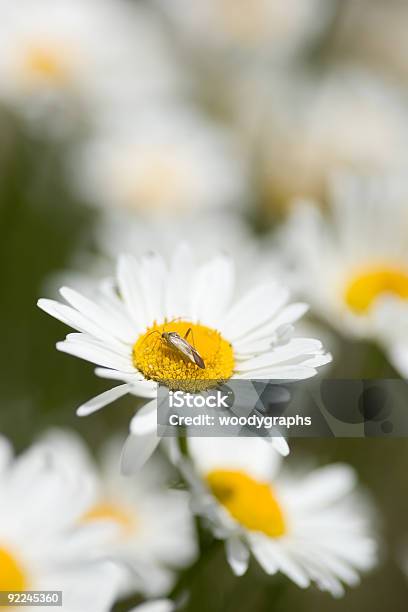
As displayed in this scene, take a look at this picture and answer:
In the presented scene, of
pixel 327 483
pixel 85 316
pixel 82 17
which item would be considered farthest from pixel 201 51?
pixel 85 316

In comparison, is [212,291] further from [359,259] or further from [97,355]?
[359,259]

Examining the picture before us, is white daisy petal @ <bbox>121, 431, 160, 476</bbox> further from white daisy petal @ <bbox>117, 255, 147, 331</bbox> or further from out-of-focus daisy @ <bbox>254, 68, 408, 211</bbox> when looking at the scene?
out-of-focus daisy @ <bbox>254, 68, 408, 211</bbox>

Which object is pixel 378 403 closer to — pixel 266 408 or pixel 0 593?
pixel 266 408

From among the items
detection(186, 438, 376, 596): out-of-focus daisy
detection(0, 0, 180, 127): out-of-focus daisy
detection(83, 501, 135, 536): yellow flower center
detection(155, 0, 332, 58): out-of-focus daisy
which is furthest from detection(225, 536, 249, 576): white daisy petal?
detection(155, 0, 332, 58): out-of-focus daisy

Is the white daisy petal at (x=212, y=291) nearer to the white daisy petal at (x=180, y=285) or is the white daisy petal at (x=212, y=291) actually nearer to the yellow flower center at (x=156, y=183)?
the white daisy petal at (x=180, y=285)

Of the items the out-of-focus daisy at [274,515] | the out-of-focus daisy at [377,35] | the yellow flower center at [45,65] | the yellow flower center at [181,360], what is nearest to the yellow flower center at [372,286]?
the out-of-focus daisy at [274,515]

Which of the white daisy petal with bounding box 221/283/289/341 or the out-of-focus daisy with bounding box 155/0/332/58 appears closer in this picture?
the white daisy petal with bounding box 221/283/289/341

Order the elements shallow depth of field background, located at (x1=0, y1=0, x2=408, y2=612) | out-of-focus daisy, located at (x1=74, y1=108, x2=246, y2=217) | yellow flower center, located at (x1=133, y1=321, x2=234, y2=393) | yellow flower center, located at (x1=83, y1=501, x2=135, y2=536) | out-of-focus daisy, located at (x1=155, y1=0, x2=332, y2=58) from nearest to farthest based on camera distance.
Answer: yellow flower center, located at (x1=133, y1=321, x2=234, y2=393) < yellow flower center, located at (x1=83, y1=501, x2=135, y2=536) < shallow depth of field background, located at (x1=0, y1=0, x2=408, y2=612) < out-of-focus daisy, located at (x1=74, y1=108, x2=246, y2=217) < out-of-focus daisy, located at (x1=155, y1=0, x2=332, y2=58)
